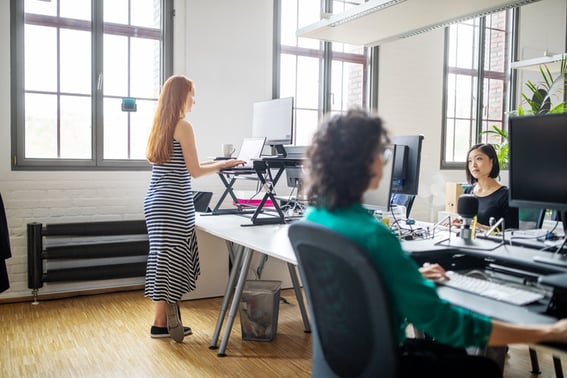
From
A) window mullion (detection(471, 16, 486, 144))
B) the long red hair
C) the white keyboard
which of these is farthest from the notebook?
window mullion (detection(471, 16, 486, 144))

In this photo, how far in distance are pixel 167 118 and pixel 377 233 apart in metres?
2.11

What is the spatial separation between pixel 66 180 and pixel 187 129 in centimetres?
155

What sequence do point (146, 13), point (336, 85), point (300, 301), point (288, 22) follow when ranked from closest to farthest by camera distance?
point (300, 301) → point (146, 13) → point (288, 22) → point (336, 85)

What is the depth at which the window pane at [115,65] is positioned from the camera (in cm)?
431

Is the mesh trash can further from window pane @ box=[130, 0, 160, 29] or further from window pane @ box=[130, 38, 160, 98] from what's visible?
window pane @ box=[130, 0, 160, 29]

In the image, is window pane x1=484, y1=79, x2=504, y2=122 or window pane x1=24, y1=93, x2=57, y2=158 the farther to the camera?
window pane x1=484, y1=79, x2=504, y2=122

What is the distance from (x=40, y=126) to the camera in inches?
162

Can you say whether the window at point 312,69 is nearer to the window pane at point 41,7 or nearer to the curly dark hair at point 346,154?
the window pane at point 41,7

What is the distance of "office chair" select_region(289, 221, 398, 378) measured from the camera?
48.5 inches

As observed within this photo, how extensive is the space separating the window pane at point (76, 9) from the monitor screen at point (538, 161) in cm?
346

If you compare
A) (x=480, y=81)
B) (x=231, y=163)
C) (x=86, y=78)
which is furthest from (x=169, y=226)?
(x=480, y=81)

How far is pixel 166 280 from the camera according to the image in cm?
319

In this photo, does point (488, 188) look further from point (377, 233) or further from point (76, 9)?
point (76, 9)

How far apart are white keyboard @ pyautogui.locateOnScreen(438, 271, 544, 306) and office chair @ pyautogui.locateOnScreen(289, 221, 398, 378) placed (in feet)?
1.66
